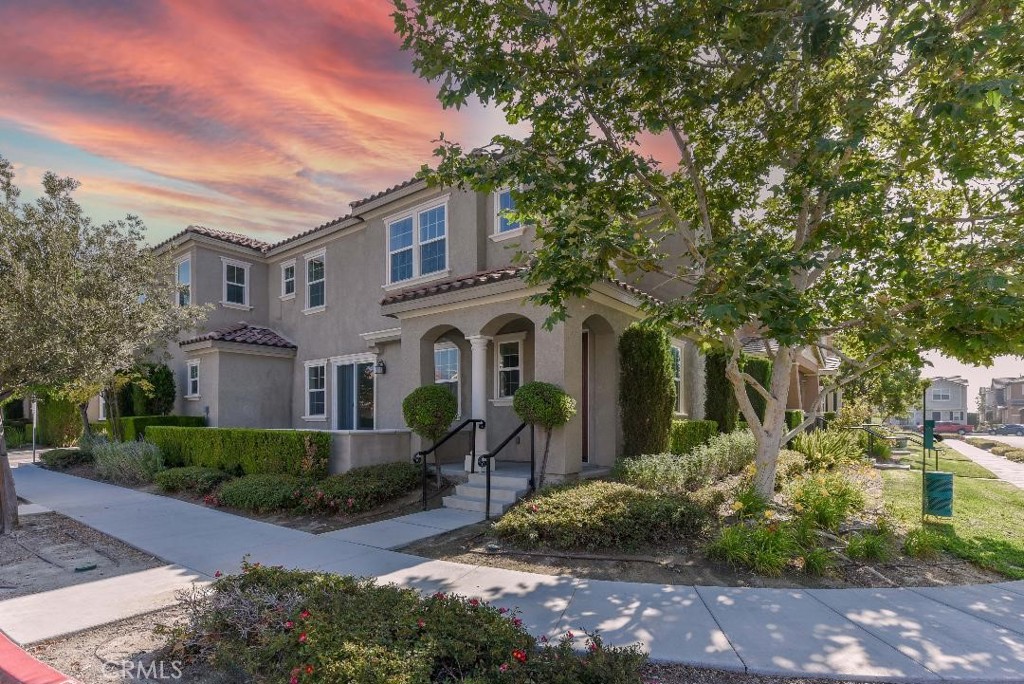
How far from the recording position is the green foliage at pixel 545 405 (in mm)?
9445

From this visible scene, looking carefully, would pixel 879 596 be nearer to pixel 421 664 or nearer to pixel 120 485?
pixel 421 664

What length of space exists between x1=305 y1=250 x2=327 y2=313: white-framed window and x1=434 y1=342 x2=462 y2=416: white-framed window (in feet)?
16.8

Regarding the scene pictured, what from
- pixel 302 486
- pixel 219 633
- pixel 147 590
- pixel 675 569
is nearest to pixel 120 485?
pixel 302 486

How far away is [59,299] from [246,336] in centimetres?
961

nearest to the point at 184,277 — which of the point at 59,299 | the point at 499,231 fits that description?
the point at 59,299

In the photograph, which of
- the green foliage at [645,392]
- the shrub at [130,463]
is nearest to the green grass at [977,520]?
the green foliage at [645,392]

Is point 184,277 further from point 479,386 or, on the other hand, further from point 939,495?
point 939,495

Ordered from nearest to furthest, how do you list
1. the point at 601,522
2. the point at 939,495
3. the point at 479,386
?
the point at 601,522
the point at 939,495
the point at 479,386

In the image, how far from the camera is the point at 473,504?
32.0 feet

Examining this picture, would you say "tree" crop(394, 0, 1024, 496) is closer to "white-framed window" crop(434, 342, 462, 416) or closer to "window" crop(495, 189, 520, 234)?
"window" crop(495, 189, 520, 234)

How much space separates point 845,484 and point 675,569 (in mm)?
4422

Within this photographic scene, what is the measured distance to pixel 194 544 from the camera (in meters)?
7.97

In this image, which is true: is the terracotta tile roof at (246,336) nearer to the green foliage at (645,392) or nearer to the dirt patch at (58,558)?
the dirt patch at (58,558)

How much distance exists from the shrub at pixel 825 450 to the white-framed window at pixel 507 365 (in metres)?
7.55
